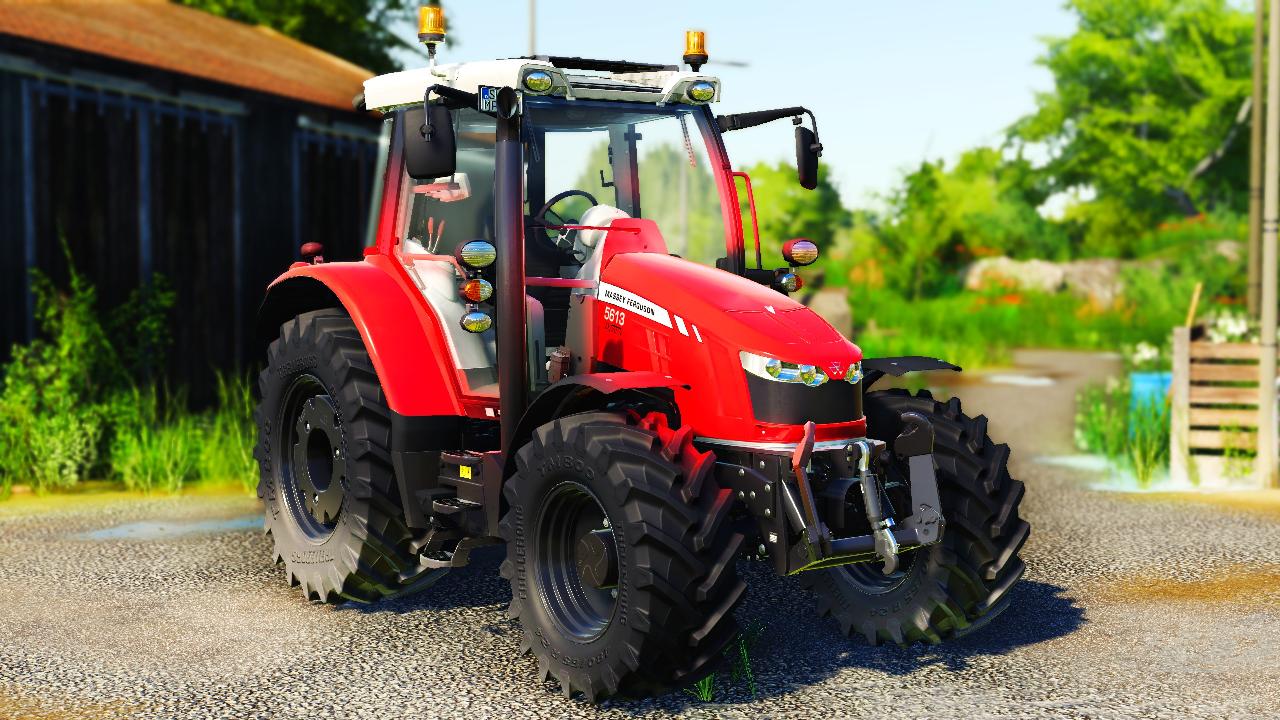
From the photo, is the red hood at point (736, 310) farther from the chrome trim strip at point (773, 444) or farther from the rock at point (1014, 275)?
the rock at point (1014, 275)

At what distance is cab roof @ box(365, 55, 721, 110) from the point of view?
5.83 metres

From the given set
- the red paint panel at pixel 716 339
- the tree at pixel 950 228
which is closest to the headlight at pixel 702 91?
the red paint panel at pixel 716 339

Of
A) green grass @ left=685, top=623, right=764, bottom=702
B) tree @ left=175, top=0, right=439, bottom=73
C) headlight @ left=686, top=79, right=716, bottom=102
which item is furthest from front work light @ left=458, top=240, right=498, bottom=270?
tree @ left=175, top=0, right=439, bottom=73

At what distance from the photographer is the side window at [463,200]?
21.2ft

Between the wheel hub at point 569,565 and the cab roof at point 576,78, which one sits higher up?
the cab roof at point 576,78

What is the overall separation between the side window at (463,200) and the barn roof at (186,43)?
5676 millimetres

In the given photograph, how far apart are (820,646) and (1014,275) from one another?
30.1 metres

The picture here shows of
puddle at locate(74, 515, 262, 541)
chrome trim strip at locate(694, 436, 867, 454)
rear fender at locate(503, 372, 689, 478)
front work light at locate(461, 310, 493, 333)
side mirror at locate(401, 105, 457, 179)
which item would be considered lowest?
puddle at locate(74, 515, 262, 541)

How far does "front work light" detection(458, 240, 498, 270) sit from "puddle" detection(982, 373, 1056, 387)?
14.6 m

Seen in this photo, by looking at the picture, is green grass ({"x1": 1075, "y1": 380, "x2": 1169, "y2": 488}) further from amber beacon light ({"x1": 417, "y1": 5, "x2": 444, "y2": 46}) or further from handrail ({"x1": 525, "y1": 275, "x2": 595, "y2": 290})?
amber beacon light ({"x1": 417, "y1": 5, "x2": 444, "y2": 46})

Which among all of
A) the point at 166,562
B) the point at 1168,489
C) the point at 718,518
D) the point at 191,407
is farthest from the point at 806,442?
the point at 191,407

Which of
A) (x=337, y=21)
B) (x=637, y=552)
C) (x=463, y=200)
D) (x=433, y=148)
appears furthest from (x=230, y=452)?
(x=337, y=21)

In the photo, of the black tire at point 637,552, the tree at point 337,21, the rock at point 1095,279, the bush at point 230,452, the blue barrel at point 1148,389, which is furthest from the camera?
the rock at point 1095,279

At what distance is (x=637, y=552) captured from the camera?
4.87 metres
